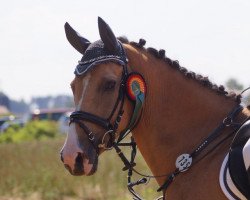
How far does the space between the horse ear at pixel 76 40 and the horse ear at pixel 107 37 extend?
34cm

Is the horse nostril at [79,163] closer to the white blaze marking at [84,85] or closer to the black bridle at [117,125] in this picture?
the black bridle at [117,125]

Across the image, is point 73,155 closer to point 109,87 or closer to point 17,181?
point 109,87

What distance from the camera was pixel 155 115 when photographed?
4.69 m

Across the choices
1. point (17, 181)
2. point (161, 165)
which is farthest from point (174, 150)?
point (17, 181)

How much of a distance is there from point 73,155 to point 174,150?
0.82m

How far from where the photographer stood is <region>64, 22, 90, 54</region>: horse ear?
491cm

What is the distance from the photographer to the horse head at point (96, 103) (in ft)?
14.3

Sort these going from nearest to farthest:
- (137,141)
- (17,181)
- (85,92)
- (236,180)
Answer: (236,180) → (85,92) → (137,141) → (17,181)

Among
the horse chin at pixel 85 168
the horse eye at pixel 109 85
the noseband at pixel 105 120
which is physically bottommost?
the horse chin at pixel 85 168

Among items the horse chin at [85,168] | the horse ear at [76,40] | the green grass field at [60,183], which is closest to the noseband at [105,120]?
the horse chin at [85,168]

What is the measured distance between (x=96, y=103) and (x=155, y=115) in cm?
52

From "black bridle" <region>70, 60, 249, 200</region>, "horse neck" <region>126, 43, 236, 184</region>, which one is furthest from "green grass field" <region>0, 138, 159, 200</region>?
"black bridle" <region>70, 60, 249, 200</region>

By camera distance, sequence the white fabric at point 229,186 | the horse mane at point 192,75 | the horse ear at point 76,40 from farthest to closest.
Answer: the horse ear at point 76,40
the horse mane at point 192,75
the white fabric at point 229,186

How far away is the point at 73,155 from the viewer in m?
4.29
